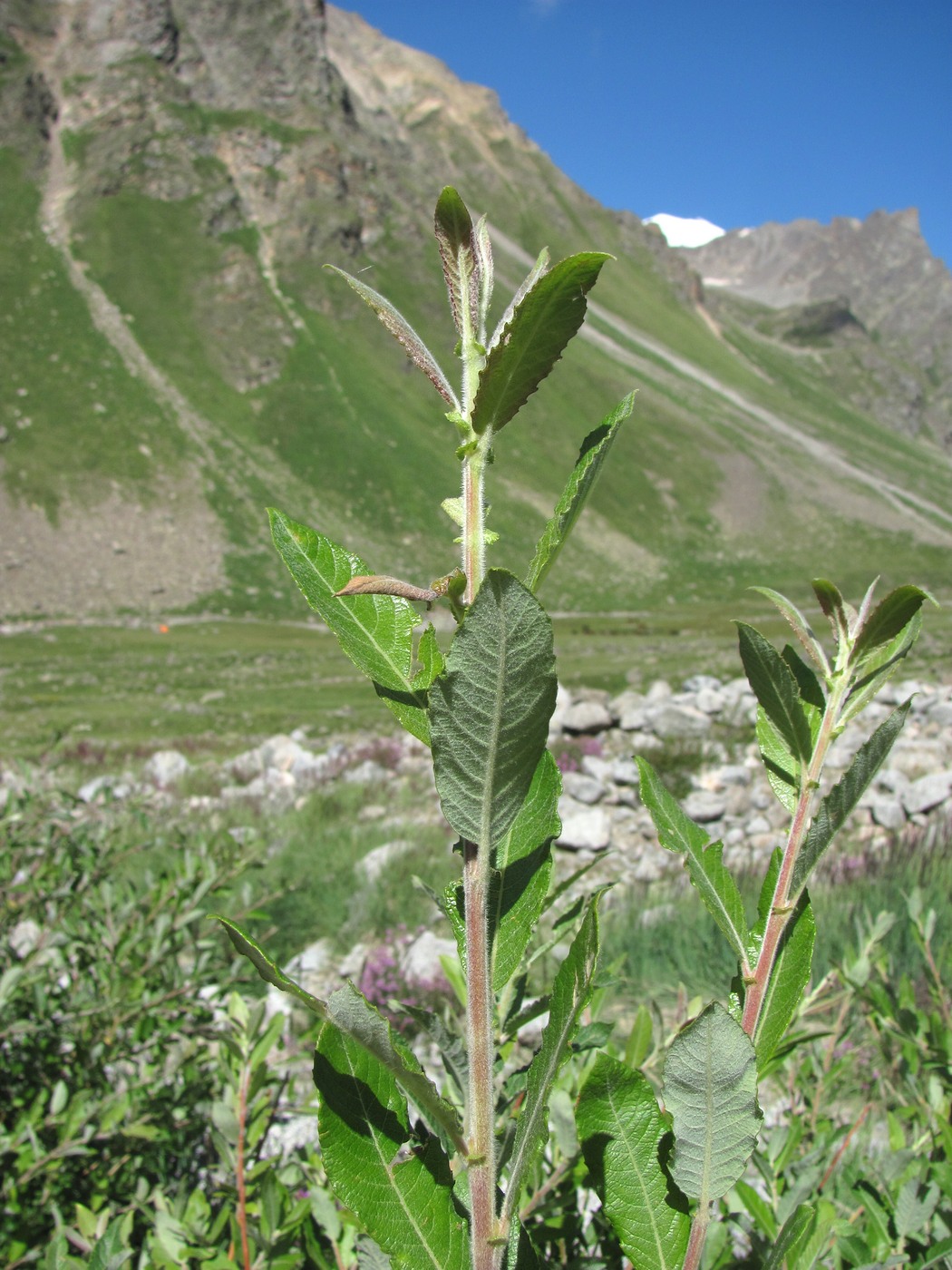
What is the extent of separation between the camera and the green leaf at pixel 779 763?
101cm

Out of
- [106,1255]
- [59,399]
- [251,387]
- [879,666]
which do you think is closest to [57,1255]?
[106,1255]

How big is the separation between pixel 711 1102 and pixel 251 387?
2188 inches

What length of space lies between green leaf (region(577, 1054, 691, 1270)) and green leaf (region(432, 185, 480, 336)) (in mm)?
744

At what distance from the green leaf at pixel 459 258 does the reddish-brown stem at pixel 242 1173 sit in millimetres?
1460

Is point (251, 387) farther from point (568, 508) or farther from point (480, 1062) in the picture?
point (480, 1062)

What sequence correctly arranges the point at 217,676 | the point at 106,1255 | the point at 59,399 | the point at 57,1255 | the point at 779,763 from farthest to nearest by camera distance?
the point at 59,399
the point at 217,676
the point at 57,1255
the point at 106,1255
the point at 779,763

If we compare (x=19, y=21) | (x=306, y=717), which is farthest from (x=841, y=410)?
(x=306, y=717)

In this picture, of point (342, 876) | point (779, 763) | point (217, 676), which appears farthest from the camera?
point (217, 676)

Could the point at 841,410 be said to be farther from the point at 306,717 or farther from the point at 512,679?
the point at 512,679

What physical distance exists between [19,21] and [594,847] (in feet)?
230

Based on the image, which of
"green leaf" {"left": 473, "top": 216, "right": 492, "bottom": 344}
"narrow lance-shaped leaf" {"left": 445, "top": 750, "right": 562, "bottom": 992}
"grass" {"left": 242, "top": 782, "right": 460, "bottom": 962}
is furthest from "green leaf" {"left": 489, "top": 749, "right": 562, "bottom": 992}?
"grass" {"left": 242, "top": 782, "right": 460, "bottom": 962}

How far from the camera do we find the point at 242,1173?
1596 millimetres

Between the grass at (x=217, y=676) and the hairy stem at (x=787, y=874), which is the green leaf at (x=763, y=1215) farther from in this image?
the grass at (x=217, y=676)

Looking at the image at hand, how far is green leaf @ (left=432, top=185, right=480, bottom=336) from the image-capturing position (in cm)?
80
